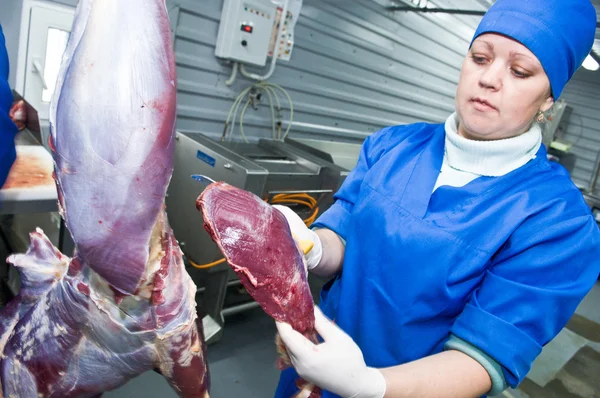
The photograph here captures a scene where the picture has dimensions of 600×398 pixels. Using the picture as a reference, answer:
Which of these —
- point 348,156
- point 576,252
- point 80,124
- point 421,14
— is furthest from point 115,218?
point 421,14

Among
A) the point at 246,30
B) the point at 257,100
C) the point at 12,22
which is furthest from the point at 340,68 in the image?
the point at 12,22

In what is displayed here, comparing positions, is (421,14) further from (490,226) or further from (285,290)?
(285,290)

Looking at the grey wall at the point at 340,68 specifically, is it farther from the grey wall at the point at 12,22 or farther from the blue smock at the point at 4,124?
the blue smock at the point at 4,124

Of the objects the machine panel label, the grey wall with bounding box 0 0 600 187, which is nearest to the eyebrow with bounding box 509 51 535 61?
the machine panel label

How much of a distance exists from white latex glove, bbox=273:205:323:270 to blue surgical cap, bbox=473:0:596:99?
714 millimetres

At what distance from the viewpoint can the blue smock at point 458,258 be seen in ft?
3.32

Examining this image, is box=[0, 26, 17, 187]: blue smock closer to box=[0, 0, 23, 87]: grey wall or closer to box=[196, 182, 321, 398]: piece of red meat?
box=[196, 182, 321, 398]: piece of red meat

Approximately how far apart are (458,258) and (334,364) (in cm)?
42

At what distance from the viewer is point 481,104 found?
1.15m

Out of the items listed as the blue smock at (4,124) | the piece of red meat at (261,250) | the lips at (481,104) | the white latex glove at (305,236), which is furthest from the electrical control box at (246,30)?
the piece of red meat at (261,250)

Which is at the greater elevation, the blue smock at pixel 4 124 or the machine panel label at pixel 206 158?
the blue smock at pixel 4 124

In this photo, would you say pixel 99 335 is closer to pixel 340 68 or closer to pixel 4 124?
pixel 4 124

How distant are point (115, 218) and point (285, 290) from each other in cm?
37

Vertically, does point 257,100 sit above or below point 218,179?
above
